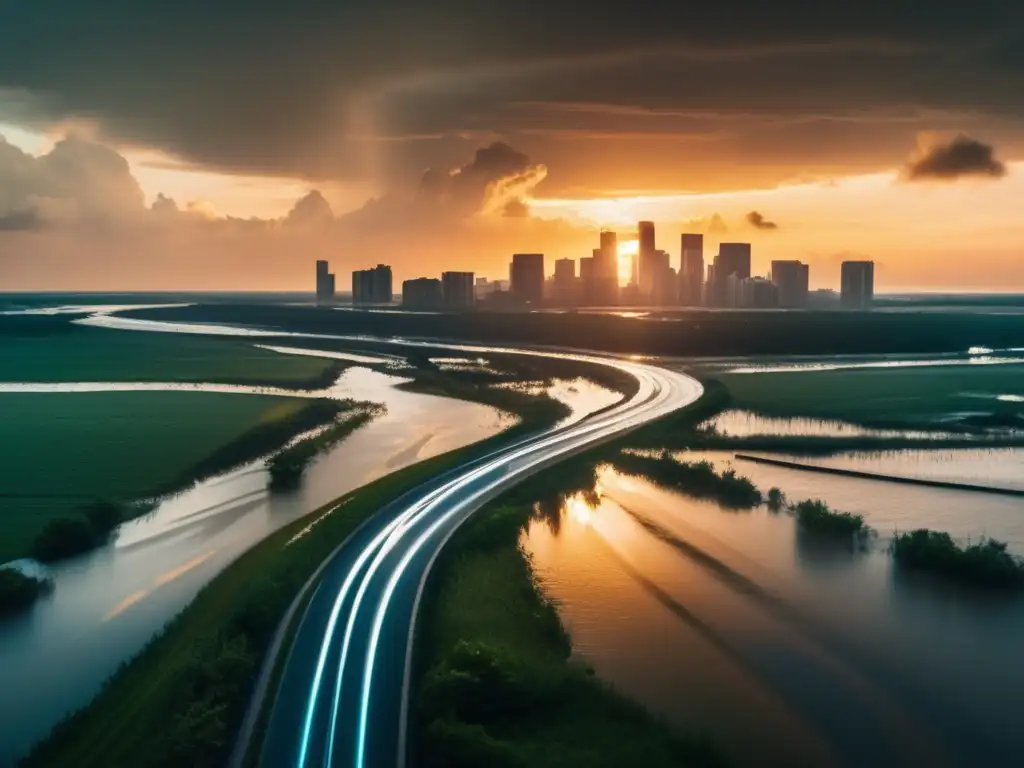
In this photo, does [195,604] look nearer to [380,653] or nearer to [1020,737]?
[380,653]

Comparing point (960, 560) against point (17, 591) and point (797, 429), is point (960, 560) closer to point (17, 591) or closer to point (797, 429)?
point (797, 429)

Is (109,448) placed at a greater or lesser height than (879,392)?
lesser

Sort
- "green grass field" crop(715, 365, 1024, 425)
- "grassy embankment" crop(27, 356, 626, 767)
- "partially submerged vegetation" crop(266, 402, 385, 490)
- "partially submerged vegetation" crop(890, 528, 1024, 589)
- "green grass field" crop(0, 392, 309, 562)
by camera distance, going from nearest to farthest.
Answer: "grassy embankment" crop(27, 356, 626, 767)
"partially submerged vegetation" crop(890, 528, 1024, 589)
"green grass field" crop(0, 392, 309, 562)
"partially submerged vegetation" crop(266, 402, 385, 490)
"green grass field" crop(715, 365, 1024, 425)

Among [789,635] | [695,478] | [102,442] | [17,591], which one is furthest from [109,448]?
[789,635]

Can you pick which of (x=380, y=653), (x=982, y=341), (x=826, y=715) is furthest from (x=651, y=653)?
(x=982, y=341)

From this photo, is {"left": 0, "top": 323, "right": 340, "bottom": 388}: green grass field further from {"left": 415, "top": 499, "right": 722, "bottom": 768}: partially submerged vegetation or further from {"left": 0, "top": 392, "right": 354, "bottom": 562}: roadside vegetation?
{"left": 415, "top": 499, "right": 722, "bottom": 768}: partially submerged vegetation

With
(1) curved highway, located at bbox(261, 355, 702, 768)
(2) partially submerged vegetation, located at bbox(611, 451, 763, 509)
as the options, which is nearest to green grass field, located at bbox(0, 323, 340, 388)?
(2) partially submerged vegetation, located at bbox(611, 451, 763, 509)

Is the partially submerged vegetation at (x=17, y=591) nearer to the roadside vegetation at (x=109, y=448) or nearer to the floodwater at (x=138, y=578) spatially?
the floodwater at (x=138, y=578)
